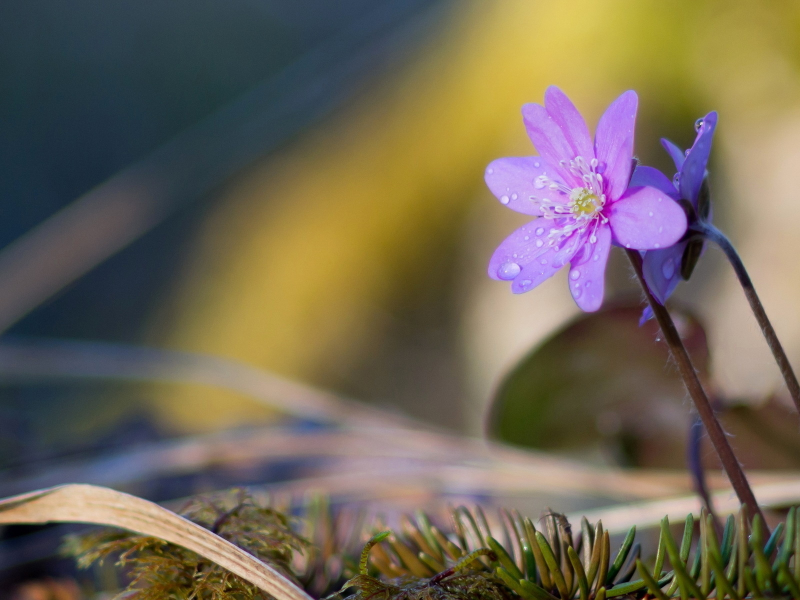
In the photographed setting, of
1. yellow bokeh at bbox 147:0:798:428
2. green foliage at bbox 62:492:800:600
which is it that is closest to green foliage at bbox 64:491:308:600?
green foliage at bbox 62:492:800:600

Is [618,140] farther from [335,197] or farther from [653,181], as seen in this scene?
[335,197]

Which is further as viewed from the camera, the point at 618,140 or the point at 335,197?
the point at 335,197

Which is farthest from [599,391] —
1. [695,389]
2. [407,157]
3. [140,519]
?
[407,157]

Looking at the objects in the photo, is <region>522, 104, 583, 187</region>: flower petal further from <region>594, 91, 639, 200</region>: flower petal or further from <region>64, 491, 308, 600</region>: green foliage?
<region>64, 491, 308, 600</region>: green foliage

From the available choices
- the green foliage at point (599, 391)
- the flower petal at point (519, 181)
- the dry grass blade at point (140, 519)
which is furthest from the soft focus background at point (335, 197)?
the dry grass blade at point (140, 519)

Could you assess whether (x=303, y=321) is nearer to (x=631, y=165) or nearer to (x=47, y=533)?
(x=47, y=533)

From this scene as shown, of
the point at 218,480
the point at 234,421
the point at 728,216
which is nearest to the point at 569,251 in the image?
the point at 218,480

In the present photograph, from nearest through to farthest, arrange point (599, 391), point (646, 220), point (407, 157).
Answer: point (646, 220) < point (599, 391) < point (407, 157)
